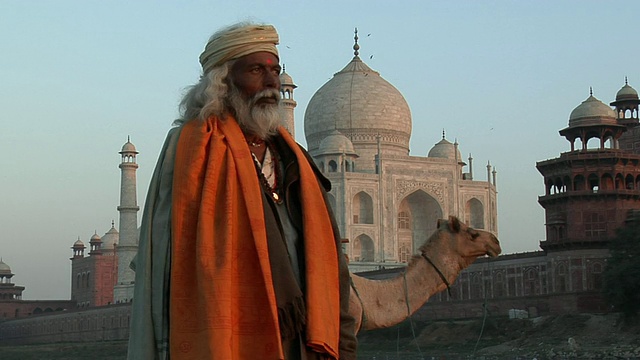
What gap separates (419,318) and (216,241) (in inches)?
1351

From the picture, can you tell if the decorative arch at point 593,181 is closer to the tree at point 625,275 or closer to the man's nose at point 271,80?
the tree at point 625,275

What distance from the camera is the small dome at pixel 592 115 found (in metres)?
32.7

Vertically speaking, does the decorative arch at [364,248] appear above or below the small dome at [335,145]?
below

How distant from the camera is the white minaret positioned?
55.3 metres

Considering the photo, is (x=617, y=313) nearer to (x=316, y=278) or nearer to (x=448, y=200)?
(x=448, y=200)

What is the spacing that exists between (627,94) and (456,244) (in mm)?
37135

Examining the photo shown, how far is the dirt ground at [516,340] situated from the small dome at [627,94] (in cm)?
1209

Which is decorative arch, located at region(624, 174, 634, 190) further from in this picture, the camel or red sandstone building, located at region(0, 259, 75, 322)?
red sandstone building, located at region(0, 259, 75, 322)

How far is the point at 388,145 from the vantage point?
50.7 m

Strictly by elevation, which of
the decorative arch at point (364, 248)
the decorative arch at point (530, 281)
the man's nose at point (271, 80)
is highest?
the decorative arch at point (364, 248)

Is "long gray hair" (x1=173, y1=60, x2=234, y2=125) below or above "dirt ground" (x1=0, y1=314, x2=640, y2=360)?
above

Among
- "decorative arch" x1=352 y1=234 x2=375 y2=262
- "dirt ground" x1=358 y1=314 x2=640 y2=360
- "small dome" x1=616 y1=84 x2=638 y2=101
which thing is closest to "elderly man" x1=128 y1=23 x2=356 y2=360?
"dirt ground" x1=358 y1=314 x2=640 y2=360

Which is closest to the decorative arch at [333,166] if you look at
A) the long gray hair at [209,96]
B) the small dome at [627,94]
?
the small dome at [627,94]

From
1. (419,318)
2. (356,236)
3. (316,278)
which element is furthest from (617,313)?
(316,278)
